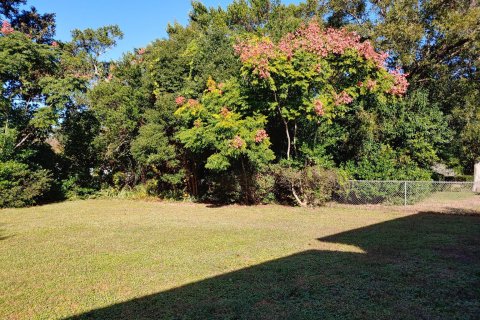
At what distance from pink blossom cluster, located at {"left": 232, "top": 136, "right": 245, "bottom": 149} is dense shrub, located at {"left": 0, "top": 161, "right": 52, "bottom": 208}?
913 centimetres

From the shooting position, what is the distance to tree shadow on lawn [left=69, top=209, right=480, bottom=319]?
3855mm

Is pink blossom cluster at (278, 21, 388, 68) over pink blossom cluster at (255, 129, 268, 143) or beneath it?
over

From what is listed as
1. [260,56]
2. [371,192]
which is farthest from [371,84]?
[260,56]

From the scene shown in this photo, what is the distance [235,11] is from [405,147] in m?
16.6

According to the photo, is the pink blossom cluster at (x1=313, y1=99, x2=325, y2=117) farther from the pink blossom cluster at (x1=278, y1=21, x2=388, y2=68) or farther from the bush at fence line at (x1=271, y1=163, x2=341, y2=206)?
the bush at fence line at (x1=271, y1=163, x2=341, y2=206)

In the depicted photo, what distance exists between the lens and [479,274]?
4.95m

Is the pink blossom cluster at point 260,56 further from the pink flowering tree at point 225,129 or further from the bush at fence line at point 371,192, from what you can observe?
the bush at fence line at point 371,192

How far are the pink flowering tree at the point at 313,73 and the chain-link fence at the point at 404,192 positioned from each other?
2.78m

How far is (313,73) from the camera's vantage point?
428 inches

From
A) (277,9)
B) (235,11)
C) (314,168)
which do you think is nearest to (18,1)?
(235,11)

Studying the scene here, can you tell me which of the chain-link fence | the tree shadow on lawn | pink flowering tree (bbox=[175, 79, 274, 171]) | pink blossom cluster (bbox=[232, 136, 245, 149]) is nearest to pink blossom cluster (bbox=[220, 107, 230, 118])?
pink flowering tree (bbox=[175, 79, 274, 171])

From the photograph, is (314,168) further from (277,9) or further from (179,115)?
(277,9)

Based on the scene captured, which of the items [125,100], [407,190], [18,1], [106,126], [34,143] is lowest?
[407,190]

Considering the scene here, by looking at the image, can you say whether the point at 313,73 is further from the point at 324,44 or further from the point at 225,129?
the point at 225,129
